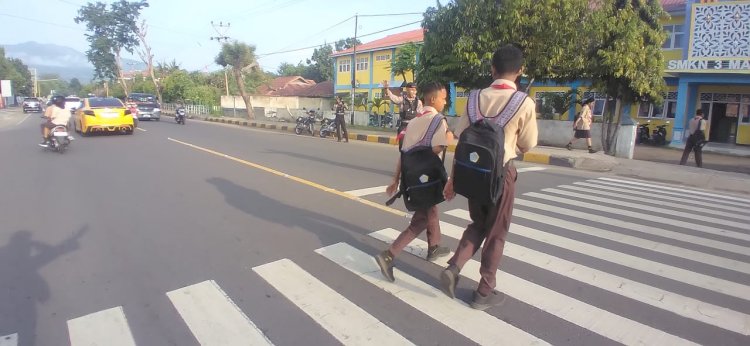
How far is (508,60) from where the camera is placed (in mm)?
3008

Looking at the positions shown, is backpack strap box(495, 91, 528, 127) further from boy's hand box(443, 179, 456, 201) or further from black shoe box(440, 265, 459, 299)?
black shoe box(440, 265, 459, 299)

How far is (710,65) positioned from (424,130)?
61.7 feet

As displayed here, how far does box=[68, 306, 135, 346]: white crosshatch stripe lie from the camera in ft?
9.09

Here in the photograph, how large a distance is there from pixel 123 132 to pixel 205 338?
1632 cm

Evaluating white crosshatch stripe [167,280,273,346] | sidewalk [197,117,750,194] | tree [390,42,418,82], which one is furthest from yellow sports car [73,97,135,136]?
white crosshatch stripe [167,280,273,346]

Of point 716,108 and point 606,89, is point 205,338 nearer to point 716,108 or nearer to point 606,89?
point 606,89

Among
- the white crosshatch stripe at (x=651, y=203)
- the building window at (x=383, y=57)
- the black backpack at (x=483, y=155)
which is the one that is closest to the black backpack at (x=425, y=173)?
the black backpack at (x=483, y=155)

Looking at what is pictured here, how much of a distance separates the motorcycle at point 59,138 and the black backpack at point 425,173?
1077 cm

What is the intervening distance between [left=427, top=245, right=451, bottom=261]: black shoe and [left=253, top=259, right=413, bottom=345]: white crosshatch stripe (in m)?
1.02

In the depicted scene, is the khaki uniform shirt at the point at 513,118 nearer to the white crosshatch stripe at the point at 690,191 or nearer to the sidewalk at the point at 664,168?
the white crosshatch stripe at the point at 690,191

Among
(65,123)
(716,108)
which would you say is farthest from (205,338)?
(716,108)

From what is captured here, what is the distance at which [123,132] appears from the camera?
16.8 meters

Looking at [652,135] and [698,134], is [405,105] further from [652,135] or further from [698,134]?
[652,135]

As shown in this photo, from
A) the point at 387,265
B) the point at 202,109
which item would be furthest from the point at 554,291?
the point at 202,109
